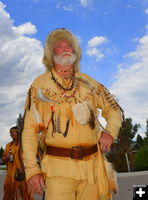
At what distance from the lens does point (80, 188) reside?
10.2 ft

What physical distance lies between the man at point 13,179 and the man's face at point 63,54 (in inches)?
124

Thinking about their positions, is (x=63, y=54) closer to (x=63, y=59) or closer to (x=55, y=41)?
(x=63, y=59)

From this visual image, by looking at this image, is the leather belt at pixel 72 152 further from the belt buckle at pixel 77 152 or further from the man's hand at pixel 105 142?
the man's hand at pixel 105 142

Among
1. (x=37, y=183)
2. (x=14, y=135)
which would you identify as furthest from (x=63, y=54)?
(x=14, y=135)

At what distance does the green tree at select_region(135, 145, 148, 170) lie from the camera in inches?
646

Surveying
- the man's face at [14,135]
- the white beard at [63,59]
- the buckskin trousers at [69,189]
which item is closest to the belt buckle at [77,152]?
the buckskin trousers at [69,189]

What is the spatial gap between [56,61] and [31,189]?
1.09 m

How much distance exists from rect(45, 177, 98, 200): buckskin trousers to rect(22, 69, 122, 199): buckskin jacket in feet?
0.15

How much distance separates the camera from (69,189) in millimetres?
3037

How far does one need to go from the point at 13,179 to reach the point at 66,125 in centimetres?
430

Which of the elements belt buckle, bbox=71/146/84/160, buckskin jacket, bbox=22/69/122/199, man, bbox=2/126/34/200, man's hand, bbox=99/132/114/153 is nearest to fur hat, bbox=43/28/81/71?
buckskin jacket, bbox=22/69/122/199

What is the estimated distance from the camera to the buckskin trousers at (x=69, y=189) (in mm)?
3004

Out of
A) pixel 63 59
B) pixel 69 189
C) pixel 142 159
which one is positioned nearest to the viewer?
pixel 69 189

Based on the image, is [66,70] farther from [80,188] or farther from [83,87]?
[80,188]
